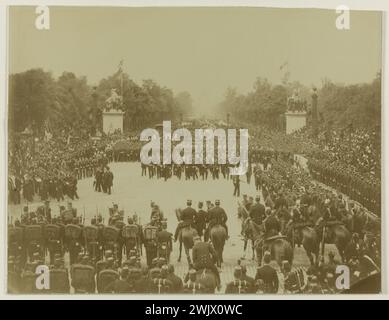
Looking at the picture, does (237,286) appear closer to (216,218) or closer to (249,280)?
(249,280)

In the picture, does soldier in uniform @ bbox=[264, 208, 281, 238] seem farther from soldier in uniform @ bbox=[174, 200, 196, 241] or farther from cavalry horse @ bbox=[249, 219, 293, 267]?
soldier in uniform @ bbox=[174, 200, 196, 241]

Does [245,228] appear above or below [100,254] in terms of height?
above

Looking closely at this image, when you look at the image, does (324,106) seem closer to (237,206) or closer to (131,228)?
(237,206)

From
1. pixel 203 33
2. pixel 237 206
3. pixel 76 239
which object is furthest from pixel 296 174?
pixel 76 239

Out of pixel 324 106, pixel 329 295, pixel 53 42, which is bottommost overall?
pixel 329 295

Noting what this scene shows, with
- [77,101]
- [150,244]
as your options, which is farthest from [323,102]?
[77,101]

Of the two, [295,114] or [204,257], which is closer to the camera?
[204,257]

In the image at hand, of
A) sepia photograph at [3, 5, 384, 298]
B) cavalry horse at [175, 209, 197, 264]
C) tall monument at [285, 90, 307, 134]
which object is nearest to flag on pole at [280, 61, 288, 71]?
sepia photograph at [3, 5, 384, 298]

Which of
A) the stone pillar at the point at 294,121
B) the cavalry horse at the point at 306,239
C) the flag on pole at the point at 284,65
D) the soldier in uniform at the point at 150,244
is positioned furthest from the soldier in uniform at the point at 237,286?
the flag on pole at the point at 284,65
